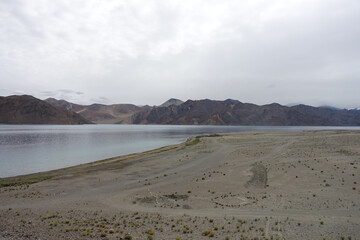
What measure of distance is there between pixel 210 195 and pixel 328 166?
16611 mm

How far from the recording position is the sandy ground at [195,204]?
1161 centimetres

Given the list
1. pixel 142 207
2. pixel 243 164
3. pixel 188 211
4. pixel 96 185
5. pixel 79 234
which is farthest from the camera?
pixel 243 164

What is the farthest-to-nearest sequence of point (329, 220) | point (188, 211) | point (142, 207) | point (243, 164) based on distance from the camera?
point (243, 164), point (142, 207), point (188, 211), point (329, 220)

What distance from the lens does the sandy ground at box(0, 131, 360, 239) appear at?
457 inches

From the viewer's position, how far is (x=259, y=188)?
19656 millimetres

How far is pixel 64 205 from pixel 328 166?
28115mm

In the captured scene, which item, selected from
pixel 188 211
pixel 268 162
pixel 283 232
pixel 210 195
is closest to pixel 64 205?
pixel 188 211

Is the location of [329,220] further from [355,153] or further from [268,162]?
[355,153]

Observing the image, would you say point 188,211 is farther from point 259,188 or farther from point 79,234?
point 259,188

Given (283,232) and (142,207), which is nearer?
(283,232)

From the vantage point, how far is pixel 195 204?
16516 millimetres

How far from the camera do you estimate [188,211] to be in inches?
588

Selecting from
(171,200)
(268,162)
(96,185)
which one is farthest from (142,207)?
(268,162)

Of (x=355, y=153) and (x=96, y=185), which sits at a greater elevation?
(x=355, y=153)
